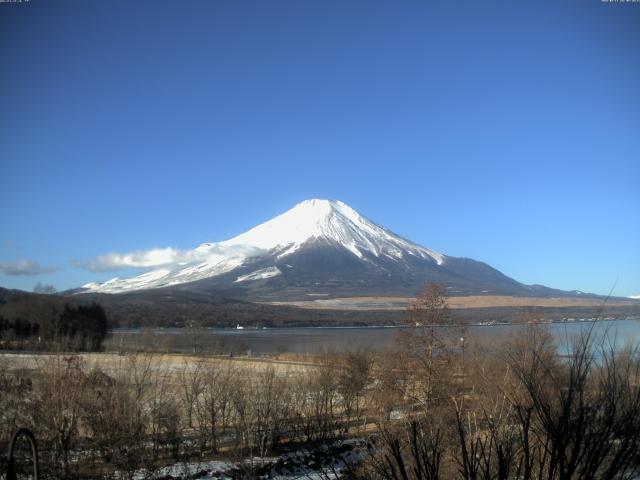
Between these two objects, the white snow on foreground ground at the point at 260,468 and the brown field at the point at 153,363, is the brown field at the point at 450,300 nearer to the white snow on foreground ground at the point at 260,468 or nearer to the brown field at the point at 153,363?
the brown field at the point at 153,363

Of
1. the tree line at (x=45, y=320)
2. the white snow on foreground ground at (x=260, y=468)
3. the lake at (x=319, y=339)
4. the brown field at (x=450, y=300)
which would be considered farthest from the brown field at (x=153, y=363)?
the brown field at (x=450, y=300)

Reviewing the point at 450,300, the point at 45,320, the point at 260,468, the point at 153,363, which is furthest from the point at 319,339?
the point at 450,300

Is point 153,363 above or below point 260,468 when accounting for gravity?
above

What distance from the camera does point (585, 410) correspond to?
4234 mm

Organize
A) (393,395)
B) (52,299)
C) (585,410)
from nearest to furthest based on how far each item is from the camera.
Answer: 1. (585,410)
2. (393,395)
3. (52,299)

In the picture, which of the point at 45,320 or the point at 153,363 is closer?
the point at 153,363

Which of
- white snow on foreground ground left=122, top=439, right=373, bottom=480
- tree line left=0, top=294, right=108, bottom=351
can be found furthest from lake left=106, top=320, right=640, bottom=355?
white snow on foreground ground left=122, top=439, right=373, bottom=480

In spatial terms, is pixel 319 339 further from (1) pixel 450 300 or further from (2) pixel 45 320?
(1) pixel 450 300

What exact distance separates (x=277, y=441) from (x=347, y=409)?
7.04 m

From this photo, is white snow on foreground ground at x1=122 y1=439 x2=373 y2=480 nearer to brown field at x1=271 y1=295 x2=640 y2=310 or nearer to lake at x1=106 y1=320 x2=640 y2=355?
lake at x1=106 y1=320 x2=640 y2=355

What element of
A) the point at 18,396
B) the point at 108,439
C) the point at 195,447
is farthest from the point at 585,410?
the point at 195,447

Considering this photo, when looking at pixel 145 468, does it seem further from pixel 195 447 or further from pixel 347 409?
pixel 347 409

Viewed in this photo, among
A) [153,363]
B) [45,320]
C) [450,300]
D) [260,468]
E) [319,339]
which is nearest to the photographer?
[260,468]

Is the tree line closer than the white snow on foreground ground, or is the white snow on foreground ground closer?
the white snow on foreground ground
